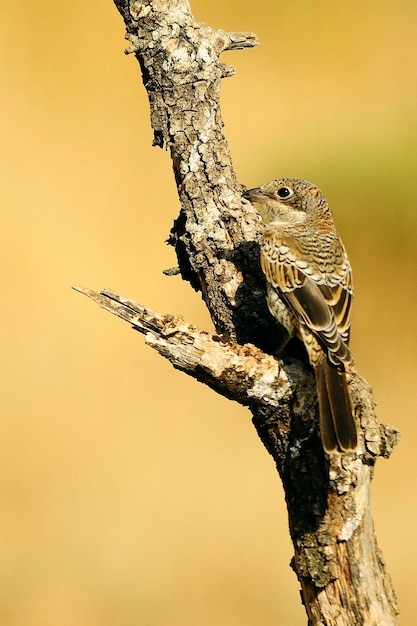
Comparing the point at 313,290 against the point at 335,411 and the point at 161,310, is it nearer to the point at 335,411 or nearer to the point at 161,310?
the point at 335,411

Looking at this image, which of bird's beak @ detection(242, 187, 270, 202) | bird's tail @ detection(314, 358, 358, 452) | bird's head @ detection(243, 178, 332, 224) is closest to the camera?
bird's tail @ detection(314, 358, 358, 452)

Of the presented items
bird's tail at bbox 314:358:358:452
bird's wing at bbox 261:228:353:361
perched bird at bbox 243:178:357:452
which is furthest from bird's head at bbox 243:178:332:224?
bird's tail at bbox 314:358:358:452

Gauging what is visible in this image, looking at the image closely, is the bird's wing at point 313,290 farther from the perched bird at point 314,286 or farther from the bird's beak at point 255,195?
the bird's beak at point 255,195

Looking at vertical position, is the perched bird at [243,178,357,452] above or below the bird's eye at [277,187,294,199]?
below

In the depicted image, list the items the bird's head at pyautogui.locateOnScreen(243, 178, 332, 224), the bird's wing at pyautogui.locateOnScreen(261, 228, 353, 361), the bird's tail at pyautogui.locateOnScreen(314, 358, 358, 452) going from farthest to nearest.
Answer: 1. the bird's head at pyautogui.locateOnScreen(243, 178, 332, 224)
2. the bird's wing at pyautogui.locateOnScreen(261, 228, 353, 361)
3. the bird's tail at pyautogui.locateOnScreen(314, 358, 358, 452)

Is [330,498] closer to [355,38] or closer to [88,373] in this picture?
[88,373]

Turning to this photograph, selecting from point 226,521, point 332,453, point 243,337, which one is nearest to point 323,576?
point 332,453

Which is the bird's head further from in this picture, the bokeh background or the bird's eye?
the bokeh background
